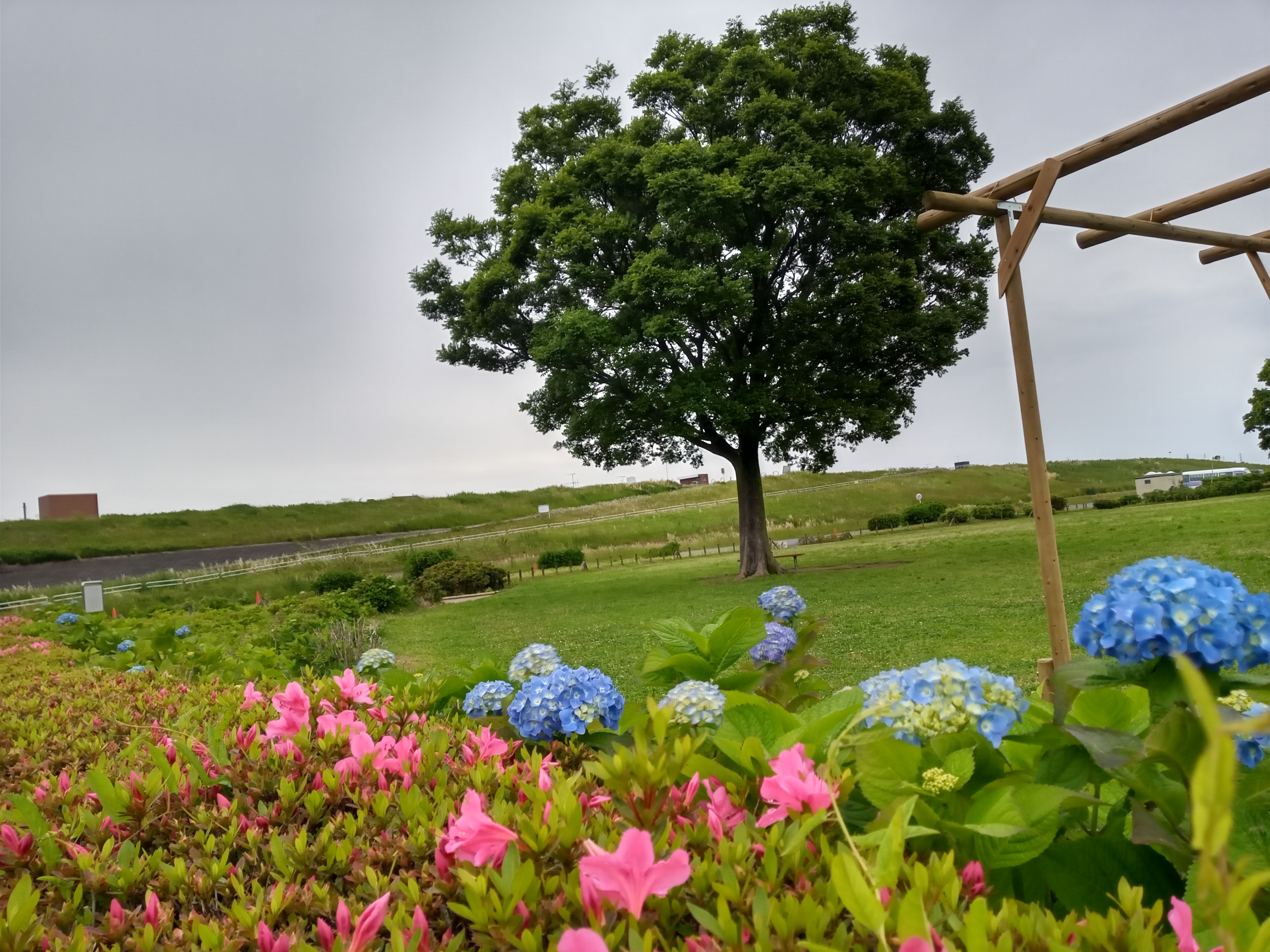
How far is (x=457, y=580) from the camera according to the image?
17.5m

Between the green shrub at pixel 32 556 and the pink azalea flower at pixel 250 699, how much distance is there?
3240cm

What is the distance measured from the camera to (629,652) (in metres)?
8.97

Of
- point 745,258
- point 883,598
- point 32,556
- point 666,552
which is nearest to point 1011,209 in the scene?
point 883,598

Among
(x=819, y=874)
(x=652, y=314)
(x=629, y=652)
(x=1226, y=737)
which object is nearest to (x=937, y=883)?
(x=819, y=874)

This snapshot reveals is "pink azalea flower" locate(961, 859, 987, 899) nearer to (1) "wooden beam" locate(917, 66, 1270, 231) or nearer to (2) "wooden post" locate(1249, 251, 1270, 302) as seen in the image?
(1) "wooden beam" locate(917, 66, 1270, 231)

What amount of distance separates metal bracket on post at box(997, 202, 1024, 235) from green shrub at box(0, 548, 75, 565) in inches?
1296

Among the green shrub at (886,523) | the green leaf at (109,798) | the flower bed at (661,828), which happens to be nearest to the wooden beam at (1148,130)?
the flower bed at (661,828)

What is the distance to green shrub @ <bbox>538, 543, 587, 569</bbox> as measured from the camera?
22312mm

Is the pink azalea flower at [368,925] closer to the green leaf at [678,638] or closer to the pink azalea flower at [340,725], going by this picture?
the pink azalea flower at [340,725]

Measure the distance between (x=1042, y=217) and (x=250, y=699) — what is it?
481 centimetres

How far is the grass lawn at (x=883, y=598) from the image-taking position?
26.5 feet

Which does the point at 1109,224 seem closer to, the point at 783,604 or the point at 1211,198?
the point at 1211,198

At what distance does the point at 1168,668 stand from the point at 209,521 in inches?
1616

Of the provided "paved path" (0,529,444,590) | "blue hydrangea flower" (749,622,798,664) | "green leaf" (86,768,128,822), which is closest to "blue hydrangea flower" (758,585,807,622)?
"blue hydrangea flower" (749,622,798,664)
